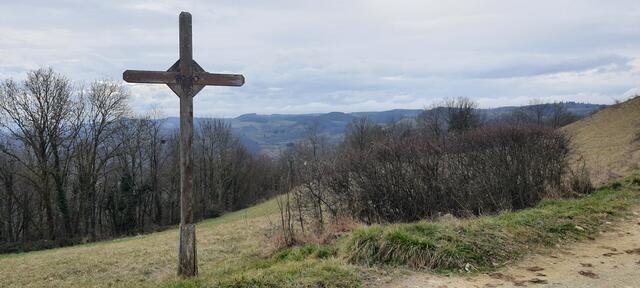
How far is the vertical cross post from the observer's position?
6840mm

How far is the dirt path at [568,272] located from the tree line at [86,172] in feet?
65.2

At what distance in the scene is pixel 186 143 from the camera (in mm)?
6852

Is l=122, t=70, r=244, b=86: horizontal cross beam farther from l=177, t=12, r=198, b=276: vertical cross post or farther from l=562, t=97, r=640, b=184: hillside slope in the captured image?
l=562, t=97, r=640, b=184: hillside slope

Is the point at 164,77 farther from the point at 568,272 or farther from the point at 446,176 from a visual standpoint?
the point at 446,176

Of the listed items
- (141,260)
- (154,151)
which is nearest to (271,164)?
(154,151)

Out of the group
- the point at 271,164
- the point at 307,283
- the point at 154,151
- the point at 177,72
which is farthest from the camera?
the point at 271,164

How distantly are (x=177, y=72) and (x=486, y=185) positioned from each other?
775 cm

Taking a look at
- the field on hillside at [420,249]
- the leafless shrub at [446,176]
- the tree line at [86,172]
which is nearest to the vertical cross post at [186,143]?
the field on hillside at [420,249]

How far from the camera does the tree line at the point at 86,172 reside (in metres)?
35.3

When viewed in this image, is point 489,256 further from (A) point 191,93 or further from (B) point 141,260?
(B) point 141,260

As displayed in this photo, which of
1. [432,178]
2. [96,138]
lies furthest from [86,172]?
[432,178]

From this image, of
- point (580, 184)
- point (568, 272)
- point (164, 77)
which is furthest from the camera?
point (580, 184)

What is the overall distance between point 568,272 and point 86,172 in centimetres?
4155

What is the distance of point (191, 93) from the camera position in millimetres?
6895
